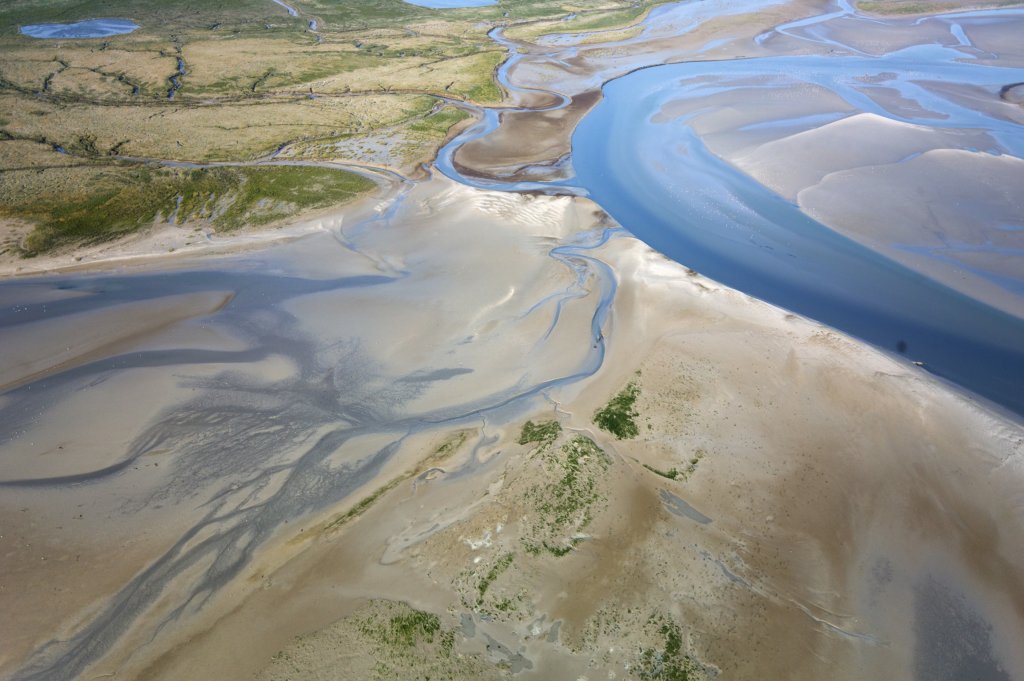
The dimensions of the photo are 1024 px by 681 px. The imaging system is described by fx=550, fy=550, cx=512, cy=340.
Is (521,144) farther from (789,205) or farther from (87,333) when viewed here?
(87,333)

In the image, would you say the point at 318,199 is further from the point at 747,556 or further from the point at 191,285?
the point at 747,556

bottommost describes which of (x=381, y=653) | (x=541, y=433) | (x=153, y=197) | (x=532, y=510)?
(x=381, y=653)

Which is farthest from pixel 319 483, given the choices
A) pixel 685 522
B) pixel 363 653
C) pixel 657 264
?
pixel 657 264

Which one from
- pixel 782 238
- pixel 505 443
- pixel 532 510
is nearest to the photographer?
pixel 532 510

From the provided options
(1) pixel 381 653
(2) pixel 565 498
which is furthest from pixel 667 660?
(1) pixel 381 653

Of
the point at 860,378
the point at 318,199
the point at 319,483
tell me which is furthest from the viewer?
the point at 318,199
